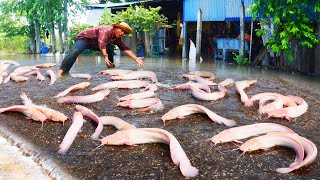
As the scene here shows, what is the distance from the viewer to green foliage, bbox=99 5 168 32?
63.3 ft

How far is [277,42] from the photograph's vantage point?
12.2 meters

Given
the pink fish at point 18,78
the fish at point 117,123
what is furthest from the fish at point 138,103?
the pink fish at point 18,78

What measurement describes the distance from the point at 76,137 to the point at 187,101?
10.3 feet

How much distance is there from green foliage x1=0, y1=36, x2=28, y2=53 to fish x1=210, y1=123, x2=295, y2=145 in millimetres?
25412

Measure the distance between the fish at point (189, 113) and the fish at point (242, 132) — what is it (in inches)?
28.1

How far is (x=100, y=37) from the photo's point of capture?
9891mm

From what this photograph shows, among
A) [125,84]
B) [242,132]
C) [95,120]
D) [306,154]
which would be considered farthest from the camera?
[125,84]

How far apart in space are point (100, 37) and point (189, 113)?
4760 mm

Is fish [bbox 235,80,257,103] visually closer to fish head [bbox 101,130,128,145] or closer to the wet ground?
the wet ground

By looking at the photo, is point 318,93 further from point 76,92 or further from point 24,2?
point 24,2

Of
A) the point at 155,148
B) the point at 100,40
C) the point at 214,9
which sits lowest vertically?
the point at 155,148

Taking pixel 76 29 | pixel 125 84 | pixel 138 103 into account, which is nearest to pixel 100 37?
pixel 125 84

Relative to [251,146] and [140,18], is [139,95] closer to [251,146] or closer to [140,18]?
[251,146]

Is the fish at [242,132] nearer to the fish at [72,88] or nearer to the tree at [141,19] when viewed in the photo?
the fish at [72,88]
